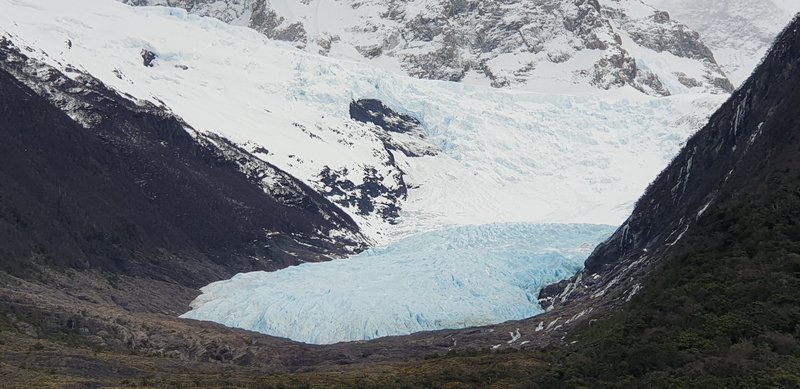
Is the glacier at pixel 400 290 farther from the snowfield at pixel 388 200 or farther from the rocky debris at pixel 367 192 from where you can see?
the rocky debris at pixel 367 192

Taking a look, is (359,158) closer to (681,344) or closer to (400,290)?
(400,290)

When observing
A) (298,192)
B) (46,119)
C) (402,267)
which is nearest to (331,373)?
(402,267)

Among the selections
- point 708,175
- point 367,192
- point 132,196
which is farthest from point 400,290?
point 367,192

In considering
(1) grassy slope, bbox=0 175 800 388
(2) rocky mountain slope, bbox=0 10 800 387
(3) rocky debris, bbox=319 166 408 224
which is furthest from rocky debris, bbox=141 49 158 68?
(1) grassy slope, bbox=0 175 800 388

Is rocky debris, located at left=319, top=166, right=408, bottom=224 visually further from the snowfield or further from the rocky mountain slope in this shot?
the rocky mountain slope

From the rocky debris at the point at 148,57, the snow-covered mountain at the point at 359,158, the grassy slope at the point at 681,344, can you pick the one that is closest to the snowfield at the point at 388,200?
the snow-covered mountain at the point at 359,158

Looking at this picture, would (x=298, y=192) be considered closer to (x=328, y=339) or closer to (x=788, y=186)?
(x=328, y=339)

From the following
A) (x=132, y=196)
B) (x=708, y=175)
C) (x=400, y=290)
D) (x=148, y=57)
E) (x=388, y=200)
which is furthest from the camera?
(x=148, y=57)
